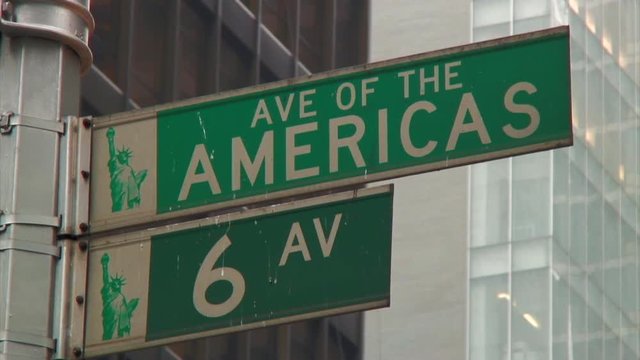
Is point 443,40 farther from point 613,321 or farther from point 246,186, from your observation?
point 246,186

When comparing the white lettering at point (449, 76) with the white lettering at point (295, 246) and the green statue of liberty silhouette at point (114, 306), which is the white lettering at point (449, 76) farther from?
the green statue of liberty silhouette at point (114, 306)

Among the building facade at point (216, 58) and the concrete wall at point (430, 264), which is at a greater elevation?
the concrete wall at point (430, 264)

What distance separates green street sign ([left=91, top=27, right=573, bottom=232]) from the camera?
231 inches

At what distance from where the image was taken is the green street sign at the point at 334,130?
5.86 metres

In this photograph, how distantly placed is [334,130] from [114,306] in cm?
104

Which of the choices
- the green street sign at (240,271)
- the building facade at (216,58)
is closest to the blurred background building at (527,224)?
the building facade at (216,58)

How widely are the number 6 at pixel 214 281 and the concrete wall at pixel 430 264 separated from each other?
120 ft

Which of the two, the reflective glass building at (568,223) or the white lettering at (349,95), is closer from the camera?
the white lettering at (349,95)

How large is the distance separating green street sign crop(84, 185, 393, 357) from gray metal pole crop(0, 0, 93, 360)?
21 centimetres

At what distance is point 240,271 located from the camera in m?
5.98

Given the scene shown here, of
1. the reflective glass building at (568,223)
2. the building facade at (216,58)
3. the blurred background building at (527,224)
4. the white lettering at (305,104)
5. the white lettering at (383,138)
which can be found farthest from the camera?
the blurred background building at (527,224)

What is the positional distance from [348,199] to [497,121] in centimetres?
62

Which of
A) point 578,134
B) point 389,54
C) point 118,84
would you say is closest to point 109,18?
point 118,84

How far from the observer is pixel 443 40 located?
46438 millimetres
